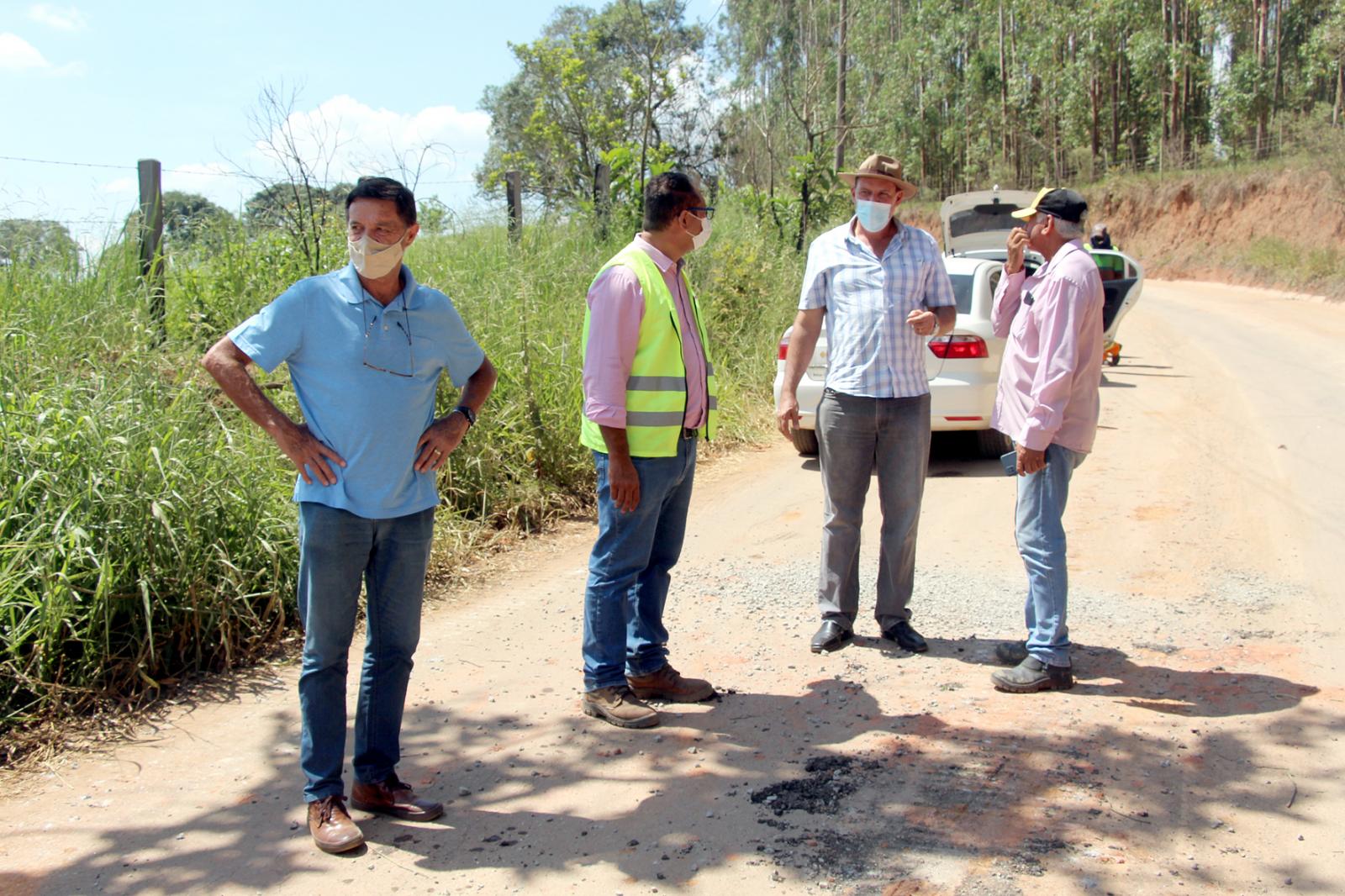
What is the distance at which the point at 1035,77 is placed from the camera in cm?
5366

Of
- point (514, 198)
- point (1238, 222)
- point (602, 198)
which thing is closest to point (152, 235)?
point (514, 198)

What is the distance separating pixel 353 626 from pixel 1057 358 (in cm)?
269

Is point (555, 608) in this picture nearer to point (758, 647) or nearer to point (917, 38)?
point (758, 647)

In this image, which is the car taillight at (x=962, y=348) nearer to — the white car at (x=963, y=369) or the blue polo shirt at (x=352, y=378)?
the white car at (x=963, y=369)

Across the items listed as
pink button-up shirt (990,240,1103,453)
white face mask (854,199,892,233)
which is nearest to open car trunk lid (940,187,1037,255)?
white face mask (854,199,892,233)

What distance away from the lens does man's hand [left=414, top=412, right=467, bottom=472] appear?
328cm

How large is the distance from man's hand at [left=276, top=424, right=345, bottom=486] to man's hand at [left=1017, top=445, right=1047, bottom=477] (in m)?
2.54

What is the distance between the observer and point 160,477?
15.5 ft

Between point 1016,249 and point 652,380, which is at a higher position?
point 1016,249

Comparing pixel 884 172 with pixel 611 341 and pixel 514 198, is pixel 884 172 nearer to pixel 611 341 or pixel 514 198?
pixel 611 341

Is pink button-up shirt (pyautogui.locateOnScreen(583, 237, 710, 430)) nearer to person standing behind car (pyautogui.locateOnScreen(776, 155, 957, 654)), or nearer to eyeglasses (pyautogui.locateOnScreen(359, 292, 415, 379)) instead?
eyeglasses (pyautogui.locateOnScreen(359, 292, 415, 379))

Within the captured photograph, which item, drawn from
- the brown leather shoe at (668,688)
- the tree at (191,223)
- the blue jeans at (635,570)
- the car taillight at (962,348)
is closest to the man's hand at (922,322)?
the blue jeans at (635,570)

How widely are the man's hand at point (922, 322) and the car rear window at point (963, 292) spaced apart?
4197 millimetres

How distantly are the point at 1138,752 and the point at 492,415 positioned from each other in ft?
15.5
